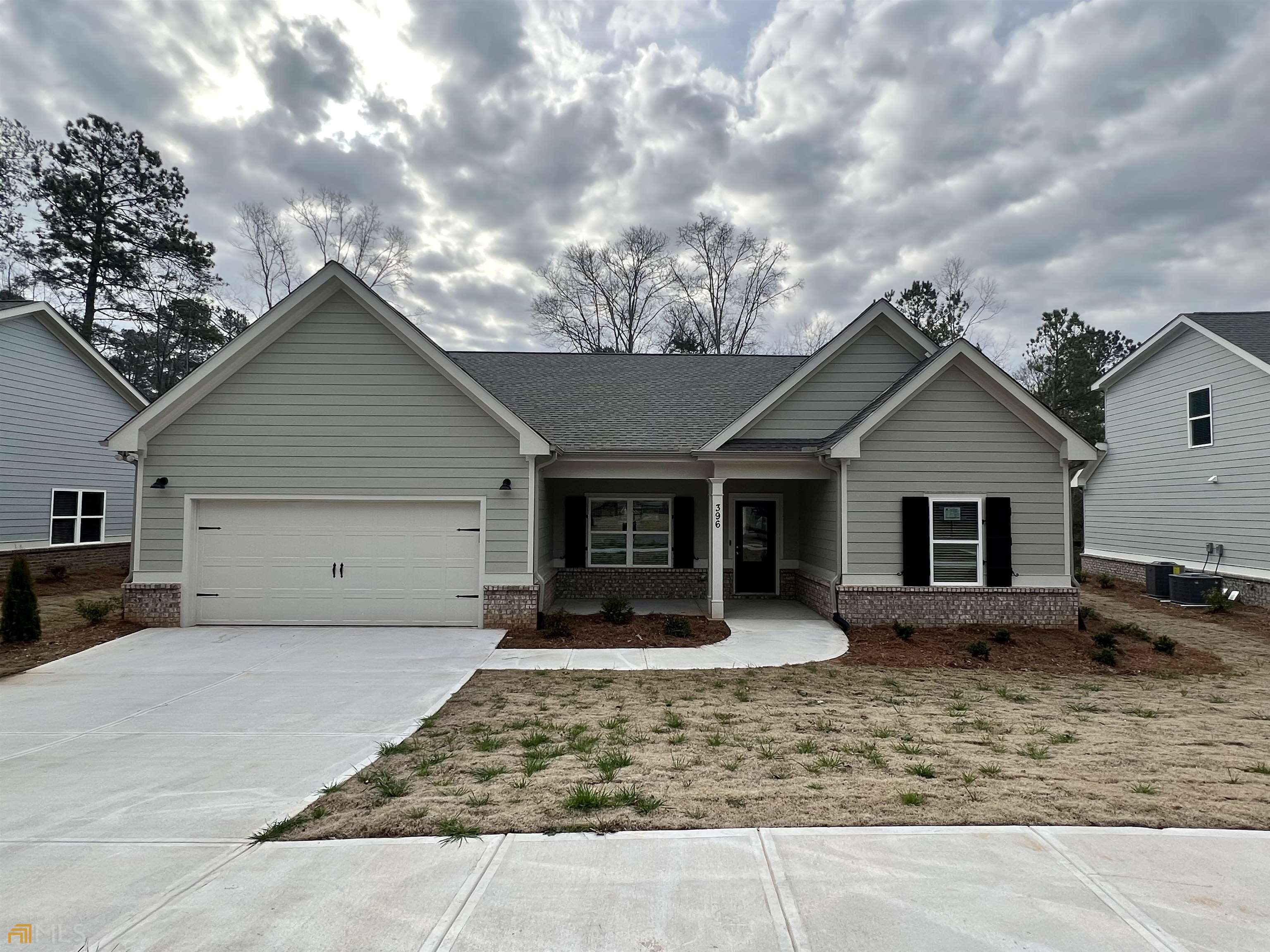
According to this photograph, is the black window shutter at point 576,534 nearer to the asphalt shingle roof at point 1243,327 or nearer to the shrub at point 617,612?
the shrub at point 617,612

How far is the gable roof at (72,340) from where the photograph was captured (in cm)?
1388

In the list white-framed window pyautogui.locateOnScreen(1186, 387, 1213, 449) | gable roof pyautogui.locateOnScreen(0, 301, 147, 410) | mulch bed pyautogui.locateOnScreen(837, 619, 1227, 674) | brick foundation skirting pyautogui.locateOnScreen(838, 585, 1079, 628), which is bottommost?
mulch bed pyautogui.locateOnScreen(837, 619, 1227, 674)

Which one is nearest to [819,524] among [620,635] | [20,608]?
[620,635]

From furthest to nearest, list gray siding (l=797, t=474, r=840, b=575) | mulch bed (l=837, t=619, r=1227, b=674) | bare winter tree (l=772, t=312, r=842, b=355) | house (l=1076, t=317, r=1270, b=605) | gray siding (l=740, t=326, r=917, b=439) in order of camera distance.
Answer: bare winter tree (l=772, t=312, r=842, b=355), house (l=1076, t=317, r=1270, b=605), gray siding (l=740, t=326, r=917, b=439), gray siding (l=797, t=474, r=840, b=575), mulch bed (l=837, t=619, r=1227, b=674)

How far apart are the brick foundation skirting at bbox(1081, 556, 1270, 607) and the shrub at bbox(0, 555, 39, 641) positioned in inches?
835

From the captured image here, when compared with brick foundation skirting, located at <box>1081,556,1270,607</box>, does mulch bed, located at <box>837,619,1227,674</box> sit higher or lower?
lower

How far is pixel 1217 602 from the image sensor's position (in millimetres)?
11852

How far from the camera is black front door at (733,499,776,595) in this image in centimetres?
1299

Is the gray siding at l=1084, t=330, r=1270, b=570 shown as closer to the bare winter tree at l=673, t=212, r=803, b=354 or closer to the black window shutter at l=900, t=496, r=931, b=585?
the black window shutter at l=900, t=496, r=931, b=585

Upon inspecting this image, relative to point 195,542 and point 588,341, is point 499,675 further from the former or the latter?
point 588,341

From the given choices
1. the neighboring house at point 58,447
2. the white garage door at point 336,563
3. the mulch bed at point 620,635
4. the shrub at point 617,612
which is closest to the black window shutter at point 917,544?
the mulch bed at point 620,635

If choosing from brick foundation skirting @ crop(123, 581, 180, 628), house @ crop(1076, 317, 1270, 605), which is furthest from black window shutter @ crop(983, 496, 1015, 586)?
brick foundation skirting @ crop(123, 581, 180, 628)

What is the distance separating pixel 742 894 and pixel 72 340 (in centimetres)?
2013

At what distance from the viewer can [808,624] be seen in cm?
1016
